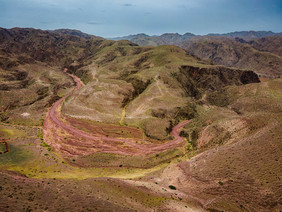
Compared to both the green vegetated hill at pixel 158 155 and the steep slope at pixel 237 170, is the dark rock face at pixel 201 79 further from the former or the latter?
the steep slope at pixel 237 170

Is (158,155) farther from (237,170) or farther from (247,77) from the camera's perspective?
(247,77)

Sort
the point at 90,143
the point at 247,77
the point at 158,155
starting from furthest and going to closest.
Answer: the point at 247,77 → the point at 90,143 → the point at 158,155

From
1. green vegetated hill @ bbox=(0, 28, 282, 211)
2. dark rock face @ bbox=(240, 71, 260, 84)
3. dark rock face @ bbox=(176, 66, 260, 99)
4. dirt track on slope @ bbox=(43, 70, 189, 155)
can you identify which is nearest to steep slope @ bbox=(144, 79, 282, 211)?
green vegetated hill @ bbox=(0, 28, 282, 211)

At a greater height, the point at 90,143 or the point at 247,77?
the point at 247,77

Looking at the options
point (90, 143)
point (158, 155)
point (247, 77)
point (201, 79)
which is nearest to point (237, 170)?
point (158, 155)

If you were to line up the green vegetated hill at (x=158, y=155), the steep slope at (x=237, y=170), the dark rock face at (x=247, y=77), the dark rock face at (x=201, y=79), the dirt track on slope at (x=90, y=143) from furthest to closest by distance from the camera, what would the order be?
the dark rock face at (x=247, y=77) → the dark rock face at (x=201, y=79) → the dirt track on slope at (x=90, y=143) → the steep slope at (x=237, y=170) → the green vegetated hill at (x=158, y=155)

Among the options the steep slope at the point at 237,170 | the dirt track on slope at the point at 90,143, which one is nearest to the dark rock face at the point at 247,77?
the steep slope at the point at 237,170

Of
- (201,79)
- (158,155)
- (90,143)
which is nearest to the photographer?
(158,155)

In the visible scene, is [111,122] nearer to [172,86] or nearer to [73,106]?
[73,106]
